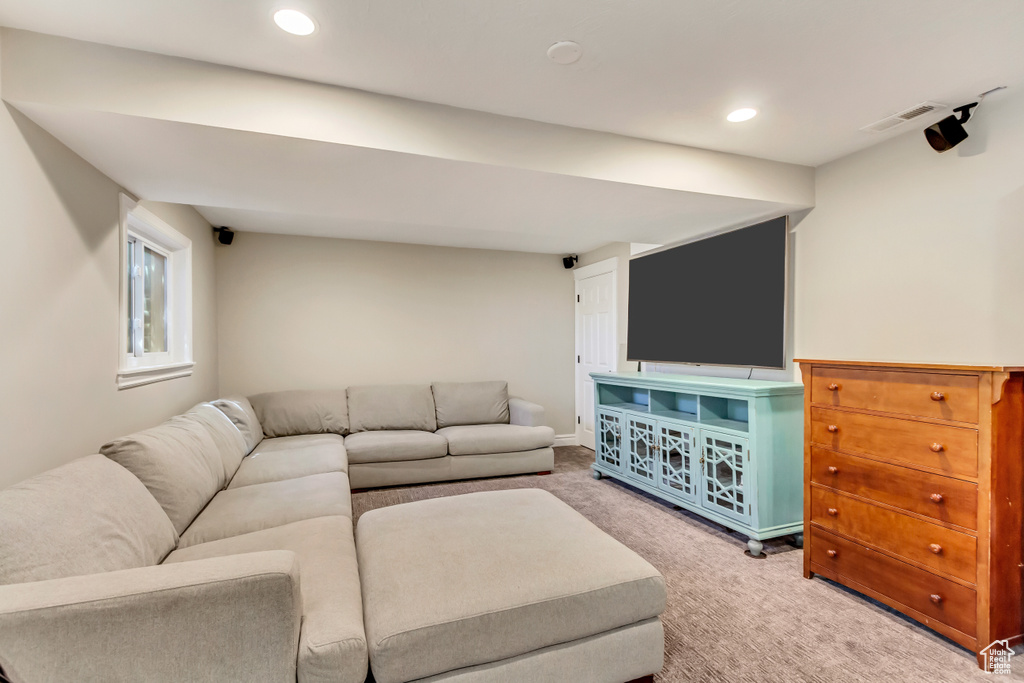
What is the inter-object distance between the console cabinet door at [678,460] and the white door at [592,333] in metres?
1.49

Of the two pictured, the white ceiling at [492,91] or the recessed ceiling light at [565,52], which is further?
the recessed ceiling light at [565,52]

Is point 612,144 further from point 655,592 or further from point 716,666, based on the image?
point 716,666

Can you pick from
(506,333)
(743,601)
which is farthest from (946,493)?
(506,333)

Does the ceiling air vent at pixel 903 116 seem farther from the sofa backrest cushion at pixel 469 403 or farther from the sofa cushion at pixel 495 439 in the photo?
the sofa backrest cushion at pixel 469 403

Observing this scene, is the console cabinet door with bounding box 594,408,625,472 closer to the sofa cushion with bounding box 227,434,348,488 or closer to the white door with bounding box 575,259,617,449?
the white door with bounding box 575,259,617,449

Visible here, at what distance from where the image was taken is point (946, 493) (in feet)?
5.82

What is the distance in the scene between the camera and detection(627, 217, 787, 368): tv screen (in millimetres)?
3090

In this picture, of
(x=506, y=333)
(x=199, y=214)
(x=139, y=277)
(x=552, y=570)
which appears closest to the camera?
(x=552, y=570)

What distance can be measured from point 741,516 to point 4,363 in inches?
137

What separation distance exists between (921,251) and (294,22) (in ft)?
10.2

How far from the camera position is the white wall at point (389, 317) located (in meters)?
4.39

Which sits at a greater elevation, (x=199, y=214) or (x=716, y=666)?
(x=199, y=214)

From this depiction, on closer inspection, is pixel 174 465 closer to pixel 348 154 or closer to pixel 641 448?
pixel 348 154

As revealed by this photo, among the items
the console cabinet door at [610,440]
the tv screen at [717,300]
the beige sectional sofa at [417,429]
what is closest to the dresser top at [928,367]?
the tv screen at [717,300]
